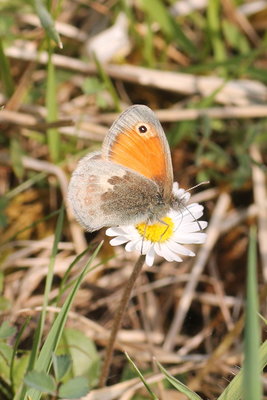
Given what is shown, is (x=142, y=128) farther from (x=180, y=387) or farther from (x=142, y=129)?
(x=180, y=387)

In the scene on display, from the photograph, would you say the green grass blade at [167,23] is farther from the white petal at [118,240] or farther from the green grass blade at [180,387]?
the green grass blade at [180,387]

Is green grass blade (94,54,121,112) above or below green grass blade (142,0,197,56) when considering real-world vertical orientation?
below

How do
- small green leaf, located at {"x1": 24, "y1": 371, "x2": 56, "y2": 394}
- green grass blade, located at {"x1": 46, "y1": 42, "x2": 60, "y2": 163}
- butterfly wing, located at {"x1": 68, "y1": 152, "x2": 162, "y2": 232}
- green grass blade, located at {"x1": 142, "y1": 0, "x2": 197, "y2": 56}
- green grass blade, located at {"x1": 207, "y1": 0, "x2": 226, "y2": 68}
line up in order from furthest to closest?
1. green grass blade, located at {"x1": 207, "y1": 0, "x2": 226, "y2": 68}
2. green grass blade, located at {"x1": 142, "y1": 0, "x2": 197, "y2": 56}
3. green grass blade, located at {"x1": 46, "y1": 42, "x2": 60, "y2": 163}
4. butterfly wing, located at {"x1": 68, "y1": 152, "x2": 162, "y2": 232}
5. small green leaf, located at {"x1": 24, "y1": 371, "x2": 56, "y2": 394}

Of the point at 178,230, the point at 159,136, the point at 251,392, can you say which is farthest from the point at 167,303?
the point at 251,392

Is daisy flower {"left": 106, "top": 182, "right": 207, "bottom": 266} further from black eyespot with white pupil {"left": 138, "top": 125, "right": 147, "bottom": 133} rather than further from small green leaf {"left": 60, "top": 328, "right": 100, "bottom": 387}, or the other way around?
small green leaf {"left": 60, "top": 328, "right": 100, "bottom": 387}

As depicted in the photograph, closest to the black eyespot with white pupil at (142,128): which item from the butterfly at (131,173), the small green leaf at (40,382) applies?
the butterfly at (131,173)

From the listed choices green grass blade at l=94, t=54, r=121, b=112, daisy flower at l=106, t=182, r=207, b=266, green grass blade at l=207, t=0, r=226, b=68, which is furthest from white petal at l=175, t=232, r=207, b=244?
green grass blade at l=207, t=0, r=226, b=68

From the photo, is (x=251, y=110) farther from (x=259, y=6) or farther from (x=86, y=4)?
(x=86, y=4)

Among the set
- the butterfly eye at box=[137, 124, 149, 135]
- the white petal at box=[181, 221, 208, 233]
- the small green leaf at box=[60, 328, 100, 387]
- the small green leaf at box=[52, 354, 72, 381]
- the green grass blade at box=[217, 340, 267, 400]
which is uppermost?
the butterfly eye at box=[137, 124, 149, 135]
